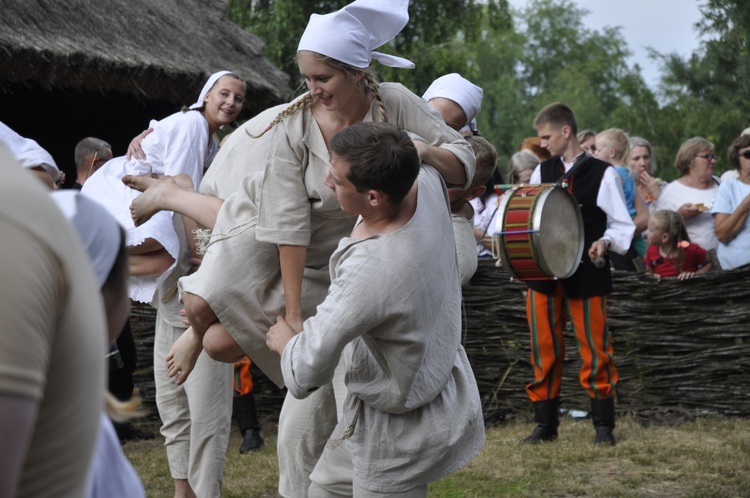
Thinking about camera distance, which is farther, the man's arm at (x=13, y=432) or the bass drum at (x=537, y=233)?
the bass drum at (x=537, y=233)

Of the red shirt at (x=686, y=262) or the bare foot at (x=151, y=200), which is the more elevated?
the bare foot at (x=151, y=200)

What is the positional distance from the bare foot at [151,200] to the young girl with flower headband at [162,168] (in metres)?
0.41

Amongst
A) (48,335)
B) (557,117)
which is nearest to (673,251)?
(557,117)

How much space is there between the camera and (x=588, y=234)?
6.69 metres

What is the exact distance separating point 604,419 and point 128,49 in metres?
5.70

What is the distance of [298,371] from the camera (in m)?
3.30

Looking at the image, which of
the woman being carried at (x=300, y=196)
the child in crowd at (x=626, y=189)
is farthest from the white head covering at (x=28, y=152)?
the child in crowd at (x=626, y=189)

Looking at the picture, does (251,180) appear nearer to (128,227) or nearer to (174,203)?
(174,203)

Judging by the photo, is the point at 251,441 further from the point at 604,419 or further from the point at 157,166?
the point at 157,166

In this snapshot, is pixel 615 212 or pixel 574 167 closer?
pixel 615 212

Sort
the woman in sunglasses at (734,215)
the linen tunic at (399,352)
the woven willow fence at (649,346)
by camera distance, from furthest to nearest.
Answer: the woman in sunglasses at (734,215), the woven willow fence at (649,346), the linen tunic at (399,352)

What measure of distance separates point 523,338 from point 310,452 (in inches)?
152

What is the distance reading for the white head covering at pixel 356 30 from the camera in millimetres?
3531

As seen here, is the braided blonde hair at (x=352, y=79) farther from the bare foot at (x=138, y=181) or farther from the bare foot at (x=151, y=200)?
the bare foot at (x=138, y=181)
